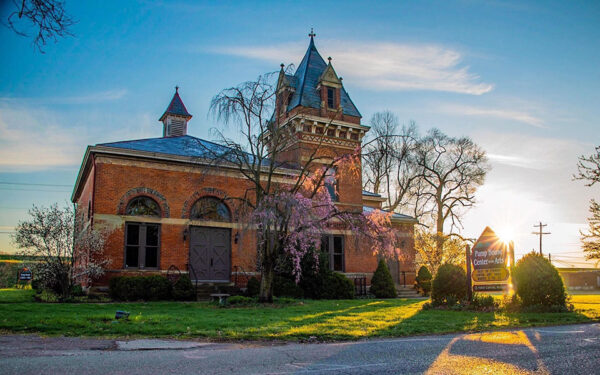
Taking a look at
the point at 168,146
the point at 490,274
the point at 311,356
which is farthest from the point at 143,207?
the point at 311,356

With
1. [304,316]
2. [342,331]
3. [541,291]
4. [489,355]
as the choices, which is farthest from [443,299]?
[489,355]

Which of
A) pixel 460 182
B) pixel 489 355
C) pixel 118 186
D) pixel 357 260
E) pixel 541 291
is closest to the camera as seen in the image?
pixel 489 355

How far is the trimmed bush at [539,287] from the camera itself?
52.3 ft

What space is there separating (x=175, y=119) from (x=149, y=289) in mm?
12851

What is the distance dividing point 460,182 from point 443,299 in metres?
31.2

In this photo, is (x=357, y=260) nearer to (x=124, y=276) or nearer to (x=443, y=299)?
(x=443, y=299)

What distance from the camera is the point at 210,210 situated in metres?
24.3

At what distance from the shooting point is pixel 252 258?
24.9 meters

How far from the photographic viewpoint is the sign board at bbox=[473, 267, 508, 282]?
607 inches

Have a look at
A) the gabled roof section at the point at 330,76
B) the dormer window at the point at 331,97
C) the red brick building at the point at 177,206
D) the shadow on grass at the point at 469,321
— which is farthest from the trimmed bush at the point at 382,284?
the gabled roof section at the point at 330,76

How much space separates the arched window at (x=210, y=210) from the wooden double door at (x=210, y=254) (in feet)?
1.77

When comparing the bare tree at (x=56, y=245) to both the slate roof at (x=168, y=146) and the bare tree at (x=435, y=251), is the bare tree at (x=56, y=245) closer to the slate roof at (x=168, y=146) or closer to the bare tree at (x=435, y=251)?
the slate roof at (x=168, y=146)

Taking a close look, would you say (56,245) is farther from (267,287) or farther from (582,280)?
(582,280)

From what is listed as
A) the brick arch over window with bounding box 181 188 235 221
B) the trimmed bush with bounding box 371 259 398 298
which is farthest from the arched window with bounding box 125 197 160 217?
the trimmed bush with bounding box 371 259 398 298
